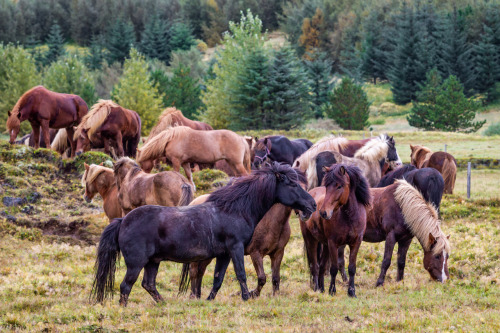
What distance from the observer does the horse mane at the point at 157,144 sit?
14883mm

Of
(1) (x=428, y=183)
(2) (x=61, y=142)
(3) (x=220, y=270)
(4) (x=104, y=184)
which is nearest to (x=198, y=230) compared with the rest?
(3) (x=220, y=270)

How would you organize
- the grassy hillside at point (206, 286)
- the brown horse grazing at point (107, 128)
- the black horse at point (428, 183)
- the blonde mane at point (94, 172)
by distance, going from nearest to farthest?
the grassy hillside at point (206, 286), the black horse at point (428, 183), the blonde mane at point (94, 172), the brown horse grazing at point (107, 128)

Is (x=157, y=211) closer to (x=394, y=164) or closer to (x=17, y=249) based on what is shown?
(x=17, y=249)

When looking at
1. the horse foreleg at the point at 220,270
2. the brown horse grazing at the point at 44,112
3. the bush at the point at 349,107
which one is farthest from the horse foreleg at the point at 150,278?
the bush at the point at 349,107

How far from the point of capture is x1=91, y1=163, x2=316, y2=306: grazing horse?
23.9 ft

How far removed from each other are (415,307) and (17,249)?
328 inches

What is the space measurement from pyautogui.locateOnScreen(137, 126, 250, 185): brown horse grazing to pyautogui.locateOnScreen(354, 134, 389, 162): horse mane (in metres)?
3.42

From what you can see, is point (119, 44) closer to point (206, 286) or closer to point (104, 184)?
point (104, 184)

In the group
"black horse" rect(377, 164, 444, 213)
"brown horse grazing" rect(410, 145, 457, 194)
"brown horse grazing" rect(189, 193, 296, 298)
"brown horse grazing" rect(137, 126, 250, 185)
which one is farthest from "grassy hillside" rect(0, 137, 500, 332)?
"brown horse grazing" rect(137, 126, 250, 185)

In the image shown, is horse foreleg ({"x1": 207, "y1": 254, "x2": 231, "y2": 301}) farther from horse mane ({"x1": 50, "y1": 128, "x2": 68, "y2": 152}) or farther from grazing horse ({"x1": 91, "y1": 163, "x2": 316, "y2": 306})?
horse mane ({"x1": 50, "y1": 128, "x2": 68, "y2": 152})

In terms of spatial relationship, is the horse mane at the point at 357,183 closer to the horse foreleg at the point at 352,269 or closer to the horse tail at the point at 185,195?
the horse foreleg at the point at 352,269

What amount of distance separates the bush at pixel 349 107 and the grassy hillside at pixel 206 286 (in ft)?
103

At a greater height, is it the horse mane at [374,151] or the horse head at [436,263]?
the horse mane at [374,151]

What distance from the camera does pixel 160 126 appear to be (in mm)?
19672
